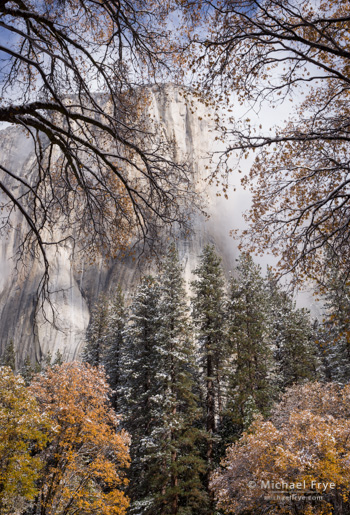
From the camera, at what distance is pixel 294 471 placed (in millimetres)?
8602

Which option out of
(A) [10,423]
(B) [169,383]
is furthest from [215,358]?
(A) [10,423]

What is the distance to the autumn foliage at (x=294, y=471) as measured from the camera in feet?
26.4

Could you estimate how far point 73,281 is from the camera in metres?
55.8

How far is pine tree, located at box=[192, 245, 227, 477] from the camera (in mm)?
17047

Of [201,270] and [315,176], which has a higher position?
[201,270]

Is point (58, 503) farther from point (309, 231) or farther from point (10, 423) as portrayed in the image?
point (309, 231)

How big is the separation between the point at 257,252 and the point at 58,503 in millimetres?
10004

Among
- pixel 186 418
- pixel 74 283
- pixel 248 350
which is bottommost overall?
pixel 186 418

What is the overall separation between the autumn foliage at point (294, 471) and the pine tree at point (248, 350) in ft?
14.4

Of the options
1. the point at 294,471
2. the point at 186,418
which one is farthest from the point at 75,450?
the point at 294,471

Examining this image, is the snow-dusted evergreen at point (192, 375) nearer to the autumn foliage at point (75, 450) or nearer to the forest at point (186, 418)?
the forest at point (186, 418)

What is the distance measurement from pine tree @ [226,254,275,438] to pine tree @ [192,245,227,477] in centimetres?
69

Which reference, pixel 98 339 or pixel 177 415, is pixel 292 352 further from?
pixel 98 339

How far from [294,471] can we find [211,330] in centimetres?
905
